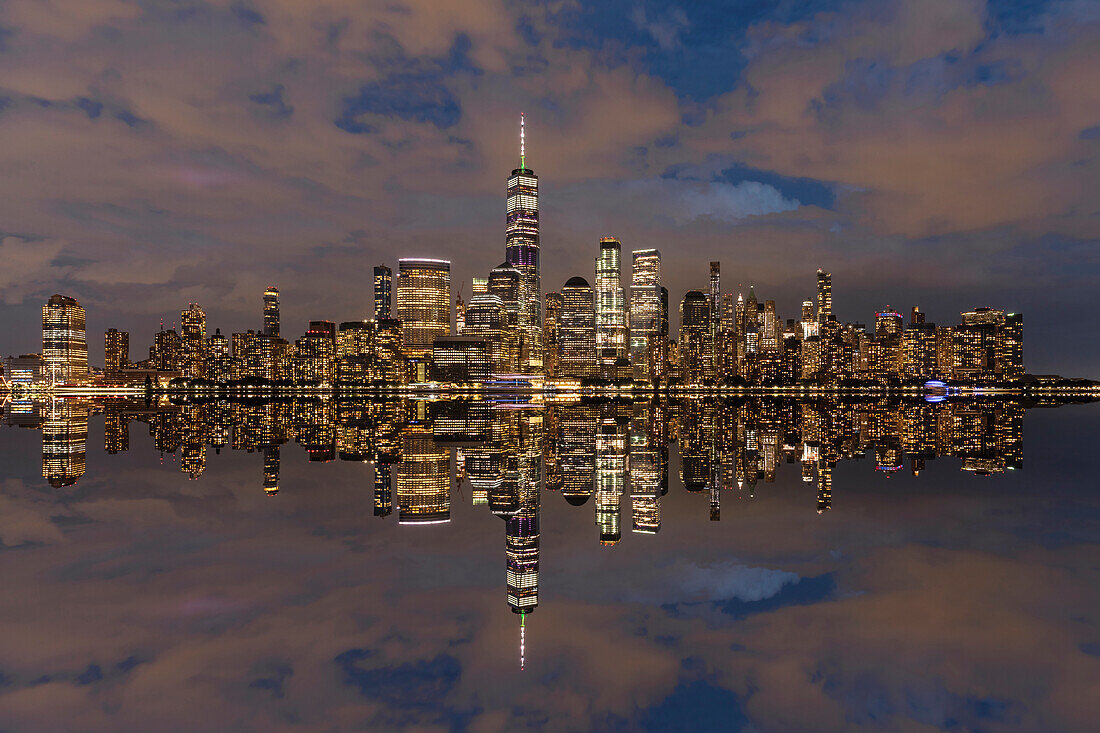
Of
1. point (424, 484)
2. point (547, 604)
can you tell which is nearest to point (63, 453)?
point (424, 484)

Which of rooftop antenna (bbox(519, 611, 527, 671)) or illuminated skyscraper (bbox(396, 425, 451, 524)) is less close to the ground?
rooftop antenna (bbox(519, 611, 527, 671))

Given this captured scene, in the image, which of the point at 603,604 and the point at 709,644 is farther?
the point at 603,604

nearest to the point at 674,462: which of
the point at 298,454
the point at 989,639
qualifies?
the point at 298,454

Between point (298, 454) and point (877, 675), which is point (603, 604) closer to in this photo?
point (877, 675)

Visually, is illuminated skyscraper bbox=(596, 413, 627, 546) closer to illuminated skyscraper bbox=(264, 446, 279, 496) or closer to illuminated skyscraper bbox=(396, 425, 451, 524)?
illuminated skyscraper bbox=(396, 425, 451, 524)

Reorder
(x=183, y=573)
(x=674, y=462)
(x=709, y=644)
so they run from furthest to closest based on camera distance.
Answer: (x=674, y=462) < (x=183, y=573) < (x=709, y=644)

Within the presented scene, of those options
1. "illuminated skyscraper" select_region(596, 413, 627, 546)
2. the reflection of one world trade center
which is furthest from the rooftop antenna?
"illuminated skyscraper" select_region(596, 413, 627, 546)

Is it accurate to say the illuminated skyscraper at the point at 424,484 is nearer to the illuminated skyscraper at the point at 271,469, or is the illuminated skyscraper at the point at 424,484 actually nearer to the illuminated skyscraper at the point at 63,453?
the illuminated skyscraper at the point at 271,469

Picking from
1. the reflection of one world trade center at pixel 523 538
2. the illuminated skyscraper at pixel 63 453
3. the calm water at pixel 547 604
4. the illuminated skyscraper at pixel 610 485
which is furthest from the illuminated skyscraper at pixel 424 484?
the illuminated skyscraper at pixel 63 453
